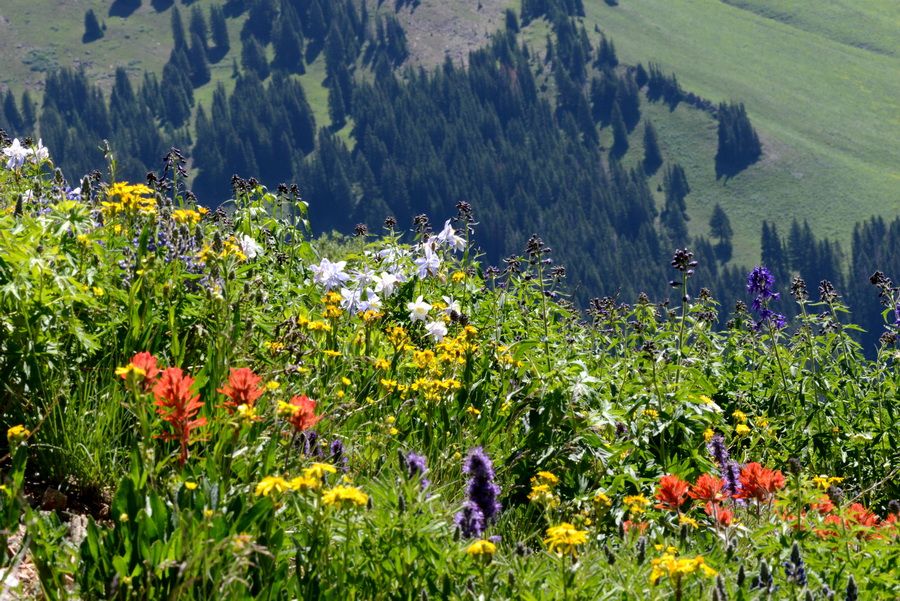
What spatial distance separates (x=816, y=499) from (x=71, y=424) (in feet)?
12.9

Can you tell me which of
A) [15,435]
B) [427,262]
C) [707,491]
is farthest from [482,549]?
[427,262]

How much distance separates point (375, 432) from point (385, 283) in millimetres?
2075

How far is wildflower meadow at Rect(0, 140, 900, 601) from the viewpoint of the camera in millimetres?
4258

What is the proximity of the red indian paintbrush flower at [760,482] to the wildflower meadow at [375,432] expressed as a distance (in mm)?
16

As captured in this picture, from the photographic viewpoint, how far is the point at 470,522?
4699 mm

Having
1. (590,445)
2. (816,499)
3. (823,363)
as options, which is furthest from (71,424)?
(823,363)

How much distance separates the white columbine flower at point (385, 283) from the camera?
8.56m

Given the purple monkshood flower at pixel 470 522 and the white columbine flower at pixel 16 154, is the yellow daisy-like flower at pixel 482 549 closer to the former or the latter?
the purple monkshood flower at pixel 470 522

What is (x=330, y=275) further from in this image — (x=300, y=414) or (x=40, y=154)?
(x=300, y=414)

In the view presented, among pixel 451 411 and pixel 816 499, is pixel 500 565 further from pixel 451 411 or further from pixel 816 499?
pixel 451 411

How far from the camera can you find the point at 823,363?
9.58 meters

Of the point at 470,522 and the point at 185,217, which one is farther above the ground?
the point at 185,217

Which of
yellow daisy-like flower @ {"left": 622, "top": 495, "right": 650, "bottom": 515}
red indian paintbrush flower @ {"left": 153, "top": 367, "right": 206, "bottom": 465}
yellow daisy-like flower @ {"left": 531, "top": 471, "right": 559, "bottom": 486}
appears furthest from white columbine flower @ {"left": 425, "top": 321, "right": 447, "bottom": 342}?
red indian paintbrush flower @ {"left": 153, "top": 367, "right": 206, "bottom": 465}

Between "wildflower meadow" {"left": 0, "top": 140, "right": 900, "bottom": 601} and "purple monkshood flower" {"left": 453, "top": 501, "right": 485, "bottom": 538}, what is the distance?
0.04ft
